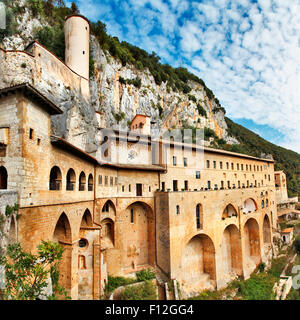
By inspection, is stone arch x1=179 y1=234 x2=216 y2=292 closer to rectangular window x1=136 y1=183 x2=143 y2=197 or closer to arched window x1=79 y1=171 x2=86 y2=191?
rectangular window x1=136 y1=183 x2=143 y2=197

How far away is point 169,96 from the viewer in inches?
2375

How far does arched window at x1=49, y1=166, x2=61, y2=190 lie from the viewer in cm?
1227

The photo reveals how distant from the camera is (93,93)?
32.4m

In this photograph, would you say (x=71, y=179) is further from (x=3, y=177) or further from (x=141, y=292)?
(x=141, y=292)

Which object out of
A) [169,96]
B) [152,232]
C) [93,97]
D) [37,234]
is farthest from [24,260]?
[169,96]

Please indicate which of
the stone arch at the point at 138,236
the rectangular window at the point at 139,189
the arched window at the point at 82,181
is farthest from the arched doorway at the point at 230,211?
the arched window at the point at 82,181

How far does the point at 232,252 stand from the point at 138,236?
1391 cm

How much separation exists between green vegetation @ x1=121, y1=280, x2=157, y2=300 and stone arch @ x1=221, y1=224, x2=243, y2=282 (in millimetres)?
12049

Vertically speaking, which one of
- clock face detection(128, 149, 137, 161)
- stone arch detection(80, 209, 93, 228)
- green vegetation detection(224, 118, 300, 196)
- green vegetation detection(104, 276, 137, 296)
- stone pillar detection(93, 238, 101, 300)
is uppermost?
green vegetation detection(224, 118, 300, 196)

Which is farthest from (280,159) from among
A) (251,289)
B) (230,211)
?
(251,289)

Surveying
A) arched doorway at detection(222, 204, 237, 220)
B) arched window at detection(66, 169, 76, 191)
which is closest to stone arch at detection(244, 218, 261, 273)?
arched doorway at detection(222, 204, 237, 220)

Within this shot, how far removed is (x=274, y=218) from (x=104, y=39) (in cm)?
4689

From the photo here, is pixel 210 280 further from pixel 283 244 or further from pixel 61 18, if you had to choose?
pixel 61 18
